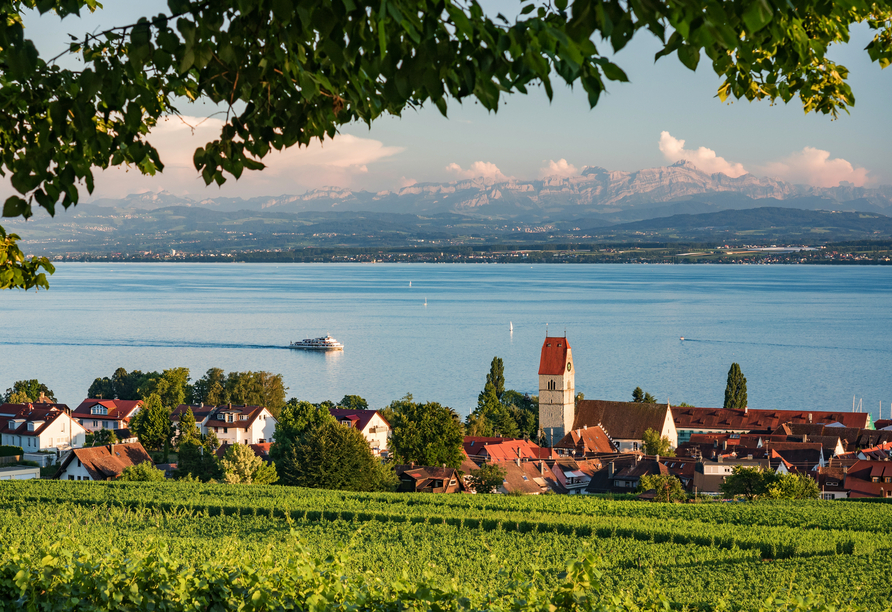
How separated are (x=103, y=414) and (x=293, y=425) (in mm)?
27319

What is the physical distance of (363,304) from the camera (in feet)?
555

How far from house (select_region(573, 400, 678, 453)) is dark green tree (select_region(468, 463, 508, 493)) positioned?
30.1 metres

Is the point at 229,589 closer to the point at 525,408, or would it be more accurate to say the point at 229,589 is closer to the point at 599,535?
the point at 599,535

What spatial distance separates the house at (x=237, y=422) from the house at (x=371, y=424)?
7.12 m

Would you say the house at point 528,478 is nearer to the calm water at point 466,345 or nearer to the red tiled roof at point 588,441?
the red tiled roof at point 588,441

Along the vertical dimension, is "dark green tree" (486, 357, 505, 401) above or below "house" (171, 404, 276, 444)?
above

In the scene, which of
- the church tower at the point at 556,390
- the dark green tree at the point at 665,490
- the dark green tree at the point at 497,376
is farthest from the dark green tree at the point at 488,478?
the dark green tree at the point at 497,376

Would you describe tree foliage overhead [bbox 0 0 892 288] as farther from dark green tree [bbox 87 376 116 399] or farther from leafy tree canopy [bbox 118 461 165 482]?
dark green tree [bbox 87 376 116 399]

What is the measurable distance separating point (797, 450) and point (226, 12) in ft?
177

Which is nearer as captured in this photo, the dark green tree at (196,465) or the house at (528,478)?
the dark green tree at (196,465)

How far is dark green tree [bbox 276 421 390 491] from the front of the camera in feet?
102

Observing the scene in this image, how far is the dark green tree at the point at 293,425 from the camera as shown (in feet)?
121

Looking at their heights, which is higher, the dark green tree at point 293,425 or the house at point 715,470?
the dark green tree at point 293,425

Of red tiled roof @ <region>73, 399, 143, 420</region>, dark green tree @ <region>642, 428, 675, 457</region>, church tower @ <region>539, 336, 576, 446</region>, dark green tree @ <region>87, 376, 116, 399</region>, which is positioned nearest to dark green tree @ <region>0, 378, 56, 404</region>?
→ dark green tree @ <region>87, 376, 116, 399</region>
